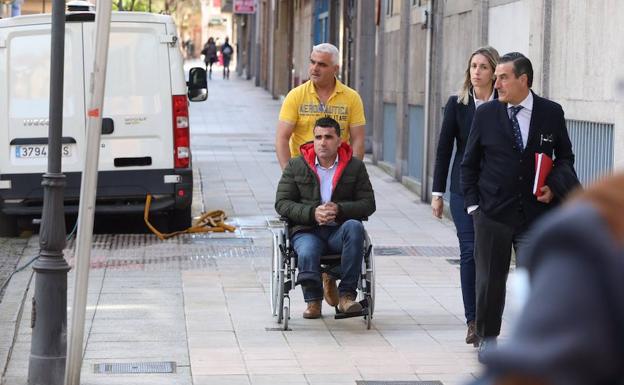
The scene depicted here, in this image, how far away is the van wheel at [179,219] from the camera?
13.8m

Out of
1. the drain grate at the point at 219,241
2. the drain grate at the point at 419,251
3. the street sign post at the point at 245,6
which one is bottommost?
the drain grate at the point at 219,241

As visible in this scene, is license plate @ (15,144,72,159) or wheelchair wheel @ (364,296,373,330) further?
license plate @ (15,144,72,159)

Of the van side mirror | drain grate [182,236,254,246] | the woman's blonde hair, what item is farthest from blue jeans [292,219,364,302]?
the van side mirror

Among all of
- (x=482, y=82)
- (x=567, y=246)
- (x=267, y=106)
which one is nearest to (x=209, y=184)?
(x=482, y=82)

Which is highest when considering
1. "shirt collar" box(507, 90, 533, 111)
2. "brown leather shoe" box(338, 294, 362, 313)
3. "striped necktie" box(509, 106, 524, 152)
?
"shirt collar" box(507, 90, 533, 111)

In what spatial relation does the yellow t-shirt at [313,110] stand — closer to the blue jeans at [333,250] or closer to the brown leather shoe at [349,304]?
the blue jeans at [333,250]

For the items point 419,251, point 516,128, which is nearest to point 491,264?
point 516,128

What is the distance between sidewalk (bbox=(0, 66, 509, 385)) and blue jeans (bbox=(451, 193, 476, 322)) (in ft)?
1.01

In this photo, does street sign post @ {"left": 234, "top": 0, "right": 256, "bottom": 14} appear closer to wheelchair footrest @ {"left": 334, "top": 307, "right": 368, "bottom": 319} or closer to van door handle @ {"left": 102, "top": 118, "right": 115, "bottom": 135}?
van door handle @ {"left": 102, "top": 118, "right": 115, "bottom": 135}

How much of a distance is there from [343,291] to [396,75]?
12.4 metres

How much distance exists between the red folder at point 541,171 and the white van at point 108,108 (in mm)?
6732

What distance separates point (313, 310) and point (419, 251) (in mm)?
4024

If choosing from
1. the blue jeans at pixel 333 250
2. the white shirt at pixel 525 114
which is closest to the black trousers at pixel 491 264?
the white shirt at pixel 525 114

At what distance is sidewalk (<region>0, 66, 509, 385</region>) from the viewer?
738 centimetres
